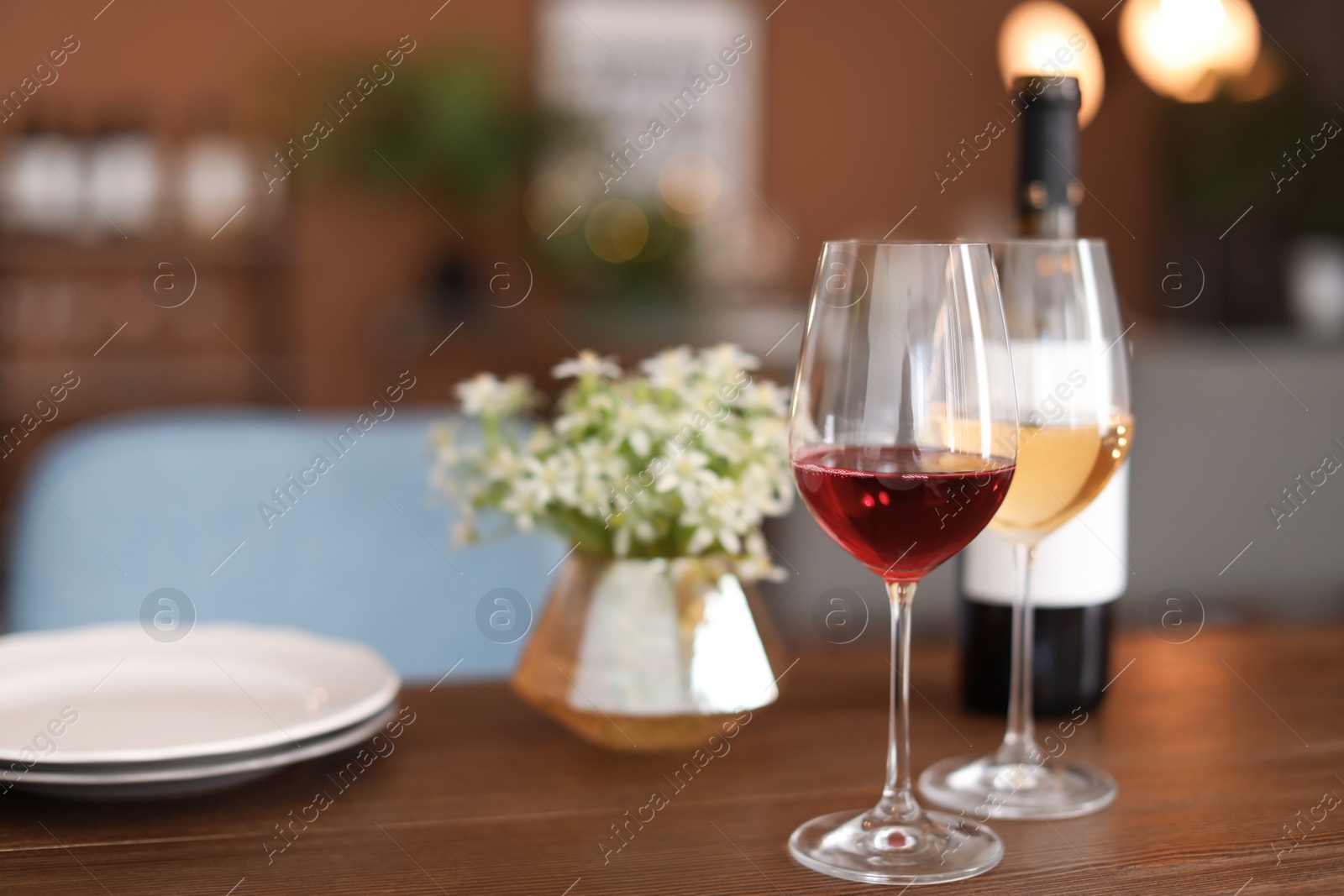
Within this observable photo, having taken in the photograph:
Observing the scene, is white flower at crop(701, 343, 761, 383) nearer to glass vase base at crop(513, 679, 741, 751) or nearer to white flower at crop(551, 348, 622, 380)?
white flower at crop(551, 348, 622, 380)

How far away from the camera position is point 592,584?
0.85 metres

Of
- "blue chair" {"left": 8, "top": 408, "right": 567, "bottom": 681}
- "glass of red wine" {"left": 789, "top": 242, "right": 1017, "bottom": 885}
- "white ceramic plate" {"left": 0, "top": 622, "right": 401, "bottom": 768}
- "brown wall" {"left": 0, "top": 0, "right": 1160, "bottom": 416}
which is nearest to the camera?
"glass of red wine" {"left": 789, "top": 242, "right": 1017, "bottom": 885}

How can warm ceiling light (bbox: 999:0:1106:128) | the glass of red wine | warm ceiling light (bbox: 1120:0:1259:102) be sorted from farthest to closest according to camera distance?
warm ceiling light (bbox: 999:0:1106:128) < warm ceiling light (bbox: 1120:0:1259:102) < the glass of red wine

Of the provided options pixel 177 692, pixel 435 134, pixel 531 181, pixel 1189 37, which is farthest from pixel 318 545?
pixel 531 181

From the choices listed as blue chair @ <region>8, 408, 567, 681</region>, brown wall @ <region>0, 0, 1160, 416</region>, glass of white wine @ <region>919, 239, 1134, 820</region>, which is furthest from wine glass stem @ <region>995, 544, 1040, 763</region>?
brown wall @ <region>0, 0, 1160, 416</region>

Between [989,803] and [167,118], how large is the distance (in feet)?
16.5

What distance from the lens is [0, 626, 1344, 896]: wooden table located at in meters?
0.64

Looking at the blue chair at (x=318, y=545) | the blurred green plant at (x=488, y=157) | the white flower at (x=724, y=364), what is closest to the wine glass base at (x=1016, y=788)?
the white flower at (x=724, y=364)

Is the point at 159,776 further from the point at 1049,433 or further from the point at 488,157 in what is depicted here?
the point at 488,157

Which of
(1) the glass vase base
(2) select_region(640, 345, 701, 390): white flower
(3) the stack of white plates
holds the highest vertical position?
(2) select_region(640, 345, 701, 390): white flower

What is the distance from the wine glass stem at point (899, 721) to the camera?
66 centimetres

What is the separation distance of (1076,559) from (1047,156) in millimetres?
270

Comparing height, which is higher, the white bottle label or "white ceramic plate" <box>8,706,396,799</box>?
the white bottle label

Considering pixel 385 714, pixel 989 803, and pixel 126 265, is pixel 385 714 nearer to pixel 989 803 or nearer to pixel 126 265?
pixel 989 803
